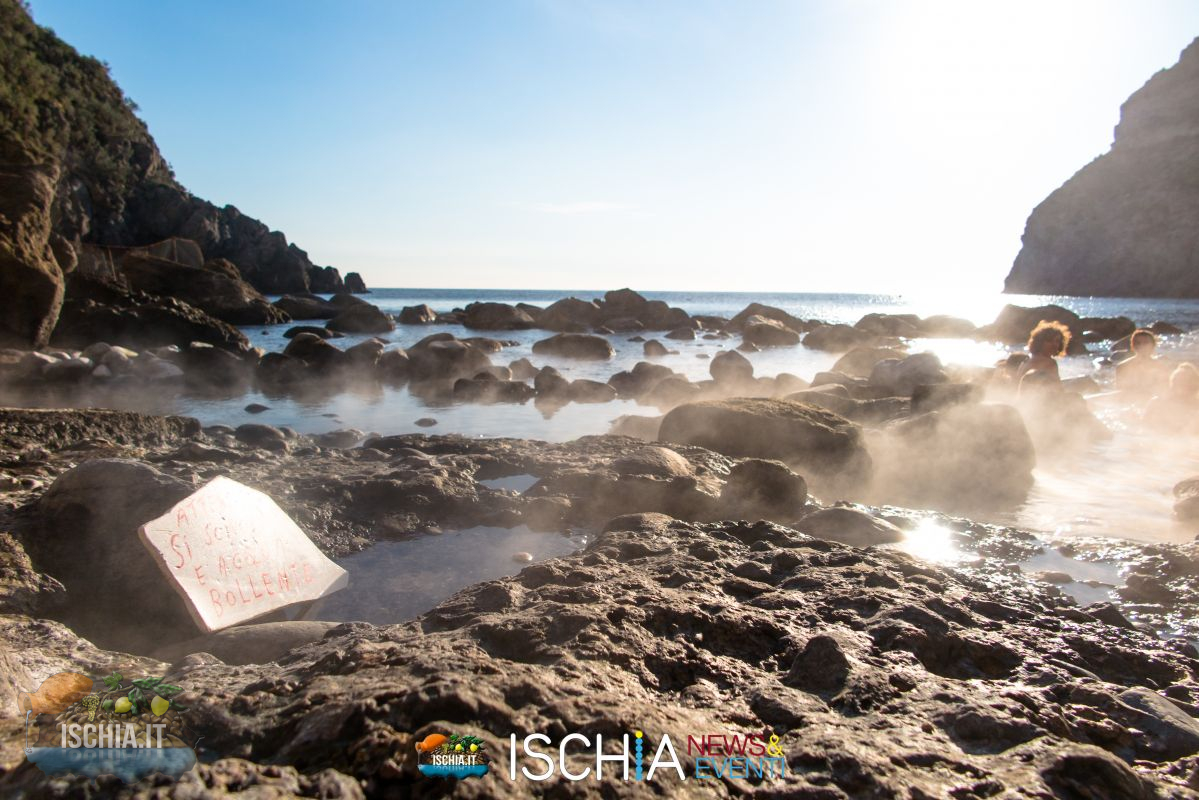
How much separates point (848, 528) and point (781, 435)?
1792 mm

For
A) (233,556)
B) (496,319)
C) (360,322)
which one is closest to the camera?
(233,556)

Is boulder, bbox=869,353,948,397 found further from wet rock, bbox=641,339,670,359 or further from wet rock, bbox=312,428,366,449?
wet rock, bbox=641,339,670,359

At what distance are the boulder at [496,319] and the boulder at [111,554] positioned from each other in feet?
89.8

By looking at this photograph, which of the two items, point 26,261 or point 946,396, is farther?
point 26,261

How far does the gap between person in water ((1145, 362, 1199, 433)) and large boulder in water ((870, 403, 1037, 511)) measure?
4.03m

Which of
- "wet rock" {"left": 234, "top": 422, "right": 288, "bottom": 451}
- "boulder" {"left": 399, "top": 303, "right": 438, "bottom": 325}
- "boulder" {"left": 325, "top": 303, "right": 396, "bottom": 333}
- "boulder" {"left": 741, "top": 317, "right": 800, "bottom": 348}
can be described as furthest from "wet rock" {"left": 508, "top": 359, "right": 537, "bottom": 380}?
"boulder" {"left": 399, "top": 303, "right": 438, "bottom": 325}

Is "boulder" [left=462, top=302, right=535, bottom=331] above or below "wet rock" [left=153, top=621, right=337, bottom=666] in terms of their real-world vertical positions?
above

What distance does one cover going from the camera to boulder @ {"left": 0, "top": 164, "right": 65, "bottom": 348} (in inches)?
330

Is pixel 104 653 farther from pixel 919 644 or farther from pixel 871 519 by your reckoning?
pixel 871 519

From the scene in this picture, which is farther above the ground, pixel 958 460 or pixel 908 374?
pixel 908 374

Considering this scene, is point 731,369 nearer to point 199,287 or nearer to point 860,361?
point 860,361

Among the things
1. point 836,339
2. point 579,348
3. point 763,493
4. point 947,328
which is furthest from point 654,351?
point 947,328

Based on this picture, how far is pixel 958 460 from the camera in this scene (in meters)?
5.25

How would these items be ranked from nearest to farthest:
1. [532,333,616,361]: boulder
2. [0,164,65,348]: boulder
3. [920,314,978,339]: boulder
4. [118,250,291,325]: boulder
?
[0,164,65,348]: boulder
[532,333,616,361]: boulder
[118,250,291,325]: boulder
[920,314,978,339]: boulder
